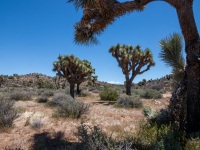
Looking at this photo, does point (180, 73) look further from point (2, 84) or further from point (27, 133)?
point (2, 84)

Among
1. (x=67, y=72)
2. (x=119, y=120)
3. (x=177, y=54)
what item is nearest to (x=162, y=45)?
(x=177, y=54)

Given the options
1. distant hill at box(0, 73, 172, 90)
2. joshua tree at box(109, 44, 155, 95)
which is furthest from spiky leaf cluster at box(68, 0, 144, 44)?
distant hill at box(0, 73, 172, 90)

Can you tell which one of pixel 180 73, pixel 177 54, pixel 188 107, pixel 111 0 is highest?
pixel 111 0

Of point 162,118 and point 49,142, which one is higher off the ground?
point 162,118

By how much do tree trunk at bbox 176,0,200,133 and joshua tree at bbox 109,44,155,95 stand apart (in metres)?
14.1

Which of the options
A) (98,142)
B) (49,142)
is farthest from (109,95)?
(98,142)

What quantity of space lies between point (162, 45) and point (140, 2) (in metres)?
1.73

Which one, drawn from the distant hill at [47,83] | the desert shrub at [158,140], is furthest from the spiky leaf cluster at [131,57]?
the desert shrub at [158,140]

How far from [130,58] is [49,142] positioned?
48.4 feet

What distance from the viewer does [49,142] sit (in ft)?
22.3

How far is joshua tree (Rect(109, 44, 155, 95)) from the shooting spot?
2064 cm

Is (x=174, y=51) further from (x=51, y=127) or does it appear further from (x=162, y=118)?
(x=51, y=127)

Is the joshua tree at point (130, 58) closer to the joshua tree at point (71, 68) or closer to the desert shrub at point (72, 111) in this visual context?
the joshua tree at point (71, 68)

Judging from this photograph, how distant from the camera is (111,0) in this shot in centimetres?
706
